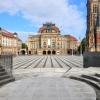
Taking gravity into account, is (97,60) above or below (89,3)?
below

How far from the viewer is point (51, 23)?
574ft

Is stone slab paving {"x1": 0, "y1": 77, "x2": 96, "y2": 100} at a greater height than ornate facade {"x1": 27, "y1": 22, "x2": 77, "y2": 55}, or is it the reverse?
ornate facade {"x1": 27, "y1": 22, "x2": 77, "y2": 55}

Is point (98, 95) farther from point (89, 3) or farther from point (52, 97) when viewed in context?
point (89, 3)

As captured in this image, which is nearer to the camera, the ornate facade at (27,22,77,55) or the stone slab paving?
the stone slab paving

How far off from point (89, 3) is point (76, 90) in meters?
111

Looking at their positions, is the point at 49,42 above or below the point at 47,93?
above

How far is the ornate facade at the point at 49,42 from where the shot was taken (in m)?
168

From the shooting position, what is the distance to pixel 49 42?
169m

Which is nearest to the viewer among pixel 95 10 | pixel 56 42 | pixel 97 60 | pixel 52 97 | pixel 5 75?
pixel 52 97

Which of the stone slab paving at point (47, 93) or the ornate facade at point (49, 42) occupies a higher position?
the ornate facade at point (49, 42)

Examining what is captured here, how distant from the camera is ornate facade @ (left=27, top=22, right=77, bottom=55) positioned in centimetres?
16775

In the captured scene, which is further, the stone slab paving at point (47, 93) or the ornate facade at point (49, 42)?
the ornate facade at point (49, 42)

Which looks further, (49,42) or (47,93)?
(49,42)

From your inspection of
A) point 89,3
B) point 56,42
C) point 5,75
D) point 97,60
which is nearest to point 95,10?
point 89,3
